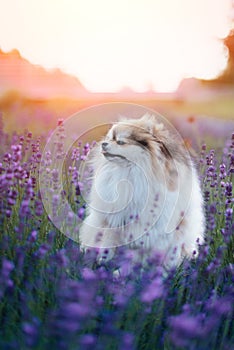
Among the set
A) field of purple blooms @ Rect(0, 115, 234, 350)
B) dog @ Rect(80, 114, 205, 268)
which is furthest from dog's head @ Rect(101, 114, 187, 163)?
field of purple blooms @ Rect(0, 115, 234, 350)

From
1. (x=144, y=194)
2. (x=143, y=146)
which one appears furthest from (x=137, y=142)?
(x=144, y=194)

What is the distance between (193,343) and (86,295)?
1.50 ft

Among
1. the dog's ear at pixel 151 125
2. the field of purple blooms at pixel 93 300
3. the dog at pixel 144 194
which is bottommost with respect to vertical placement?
the field of purple blooms at pixel 93 300

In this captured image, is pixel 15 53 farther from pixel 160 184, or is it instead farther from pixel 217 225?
pixel 217 225

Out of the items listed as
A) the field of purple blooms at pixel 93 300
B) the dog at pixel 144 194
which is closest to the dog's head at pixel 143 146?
the dog at pixel 144 194

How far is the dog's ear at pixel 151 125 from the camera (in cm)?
314

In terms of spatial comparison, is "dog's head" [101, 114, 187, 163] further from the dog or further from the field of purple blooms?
the field of purple blooms

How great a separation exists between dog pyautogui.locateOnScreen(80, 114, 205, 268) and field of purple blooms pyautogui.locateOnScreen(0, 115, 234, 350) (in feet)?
0.51

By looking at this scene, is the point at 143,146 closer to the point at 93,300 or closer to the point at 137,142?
the point at 137,142

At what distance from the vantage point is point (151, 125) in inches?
124

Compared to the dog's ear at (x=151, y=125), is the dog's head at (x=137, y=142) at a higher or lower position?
lower

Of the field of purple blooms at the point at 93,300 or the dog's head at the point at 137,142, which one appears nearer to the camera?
the field of purple blooms at the point at 93,300

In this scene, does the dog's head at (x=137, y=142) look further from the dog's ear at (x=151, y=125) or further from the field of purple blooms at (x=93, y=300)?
the field of purple blooms at (x=93, y=300)

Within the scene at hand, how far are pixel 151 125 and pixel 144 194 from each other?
39cm
